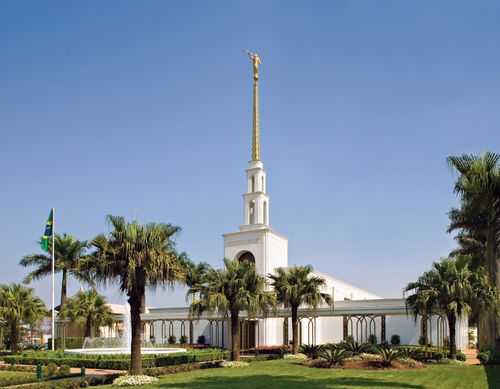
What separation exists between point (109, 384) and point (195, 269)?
3536 cm

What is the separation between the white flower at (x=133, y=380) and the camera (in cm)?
2377

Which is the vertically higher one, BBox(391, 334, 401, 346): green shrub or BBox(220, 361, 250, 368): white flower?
BBox(220, 361, 250, 368): white flower

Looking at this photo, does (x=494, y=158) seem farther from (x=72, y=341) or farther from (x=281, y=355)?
(x=72, y=341)

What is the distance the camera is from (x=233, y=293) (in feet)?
109

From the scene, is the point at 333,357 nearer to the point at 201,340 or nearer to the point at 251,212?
the point at 251,212

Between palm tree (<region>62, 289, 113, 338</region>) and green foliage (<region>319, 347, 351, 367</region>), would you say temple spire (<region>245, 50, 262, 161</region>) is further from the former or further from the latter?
green foliage (<region>319, 347, 351, 367</region>)

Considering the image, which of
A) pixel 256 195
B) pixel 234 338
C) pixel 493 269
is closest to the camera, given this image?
pixel 493 269

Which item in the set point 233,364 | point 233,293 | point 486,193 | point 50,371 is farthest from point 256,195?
point 486,193

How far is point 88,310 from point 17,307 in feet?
24.8

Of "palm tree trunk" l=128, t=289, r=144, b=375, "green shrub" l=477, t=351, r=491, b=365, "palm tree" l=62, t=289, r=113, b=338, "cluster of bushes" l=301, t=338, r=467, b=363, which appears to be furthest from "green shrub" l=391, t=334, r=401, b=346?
"palm tree trunk" l=128, t=289, r=144, b=375

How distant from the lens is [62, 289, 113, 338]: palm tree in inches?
2003

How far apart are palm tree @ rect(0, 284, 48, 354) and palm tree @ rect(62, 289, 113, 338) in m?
2.91

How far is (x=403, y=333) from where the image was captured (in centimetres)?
5109

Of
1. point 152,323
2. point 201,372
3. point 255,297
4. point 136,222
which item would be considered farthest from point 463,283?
point 152,323
